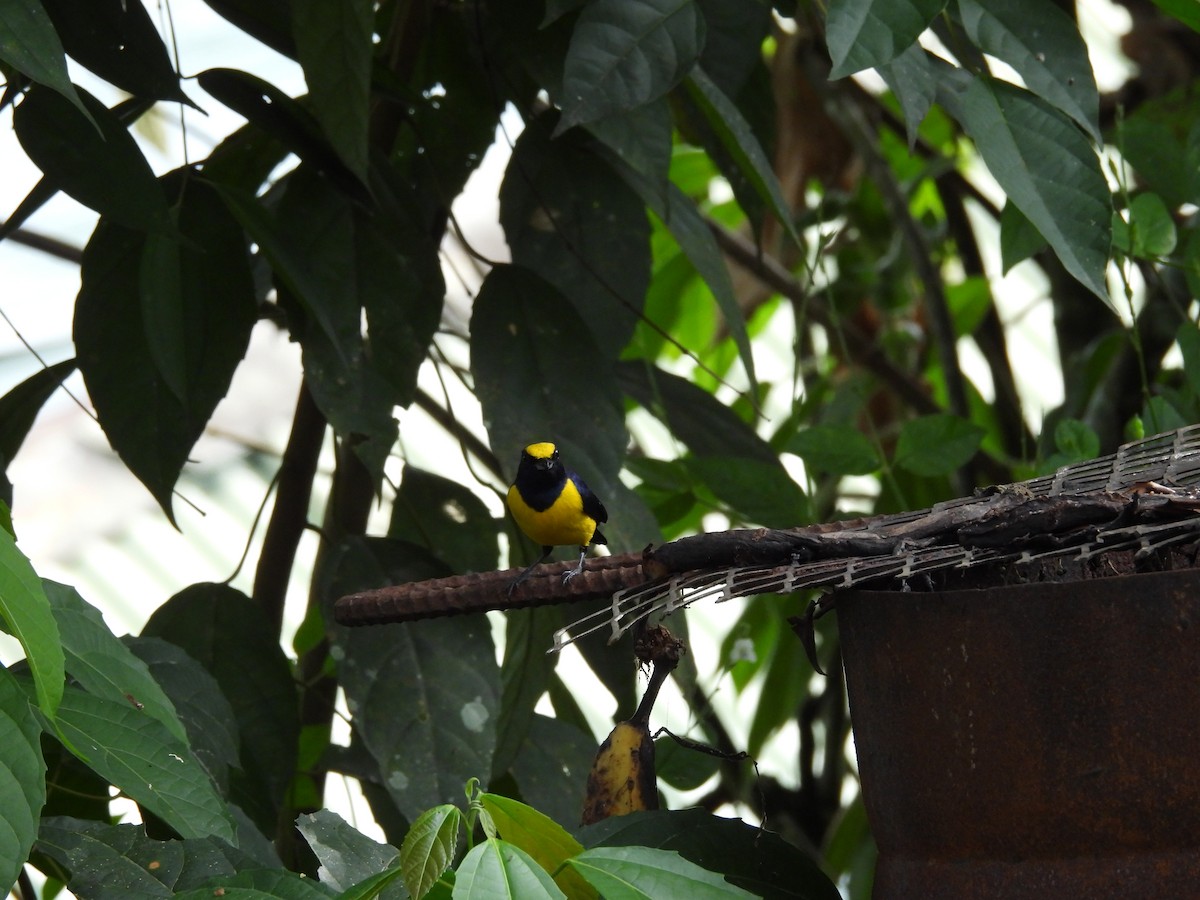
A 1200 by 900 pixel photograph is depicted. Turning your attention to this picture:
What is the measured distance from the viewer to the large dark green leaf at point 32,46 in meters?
0.91

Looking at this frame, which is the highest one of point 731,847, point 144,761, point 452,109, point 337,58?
point 452,109

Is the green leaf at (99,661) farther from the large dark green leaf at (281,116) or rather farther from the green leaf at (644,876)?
the large dark green leaf at (281,116)

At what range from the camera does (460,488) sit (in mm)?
1564

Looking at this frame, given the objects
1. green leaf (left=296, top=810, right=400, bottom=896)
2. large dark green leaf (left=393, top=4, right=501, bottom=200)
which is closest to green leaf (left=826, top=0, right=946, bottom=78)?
green leaf (left=296, top=810, right=400, bottom=896)

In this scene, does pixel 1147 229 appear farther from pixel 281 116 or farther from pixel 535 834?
pixel 535 834

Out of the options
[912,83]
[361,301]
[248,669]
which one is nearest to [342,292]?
[361,301]

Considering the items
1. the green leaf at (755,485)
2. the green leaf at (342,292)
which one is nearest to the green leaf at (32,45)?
the green leaf at (342,292)

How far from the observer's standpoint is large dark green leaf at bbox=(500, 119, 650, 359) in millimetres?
1511

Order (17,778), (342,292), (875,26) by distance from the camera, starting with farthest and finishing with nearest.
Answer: (342,292), (875,26), (17,778)

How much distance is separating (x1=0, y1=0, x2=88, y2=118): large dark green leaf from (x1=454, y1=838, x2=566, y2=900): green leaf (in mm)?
586

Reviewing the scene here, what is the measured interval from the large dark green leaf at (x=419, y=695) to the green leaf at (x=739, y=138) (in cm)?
51

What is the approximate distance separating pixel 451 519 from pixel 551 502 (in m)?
0.21

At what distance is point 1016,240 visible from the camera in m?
1.33

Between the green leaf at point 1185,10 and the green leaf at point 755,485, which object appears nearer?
the green leaf at point 1185,10
